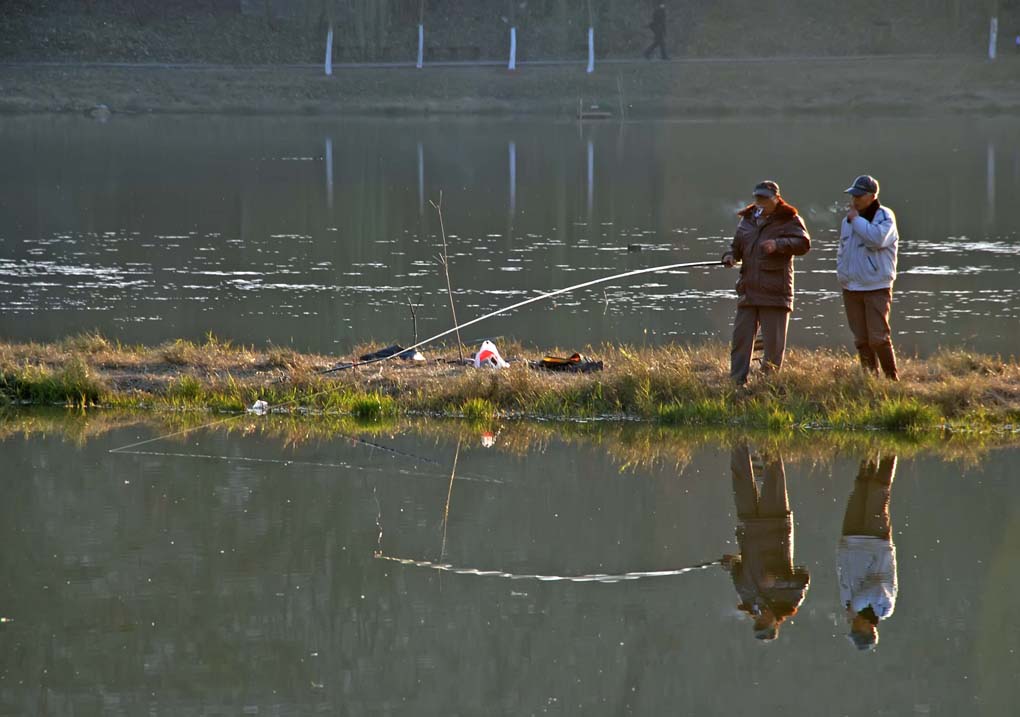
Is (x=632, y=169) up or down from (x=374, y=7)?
down

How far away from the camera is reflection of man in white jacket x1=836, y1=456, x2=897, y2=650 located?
6.84m

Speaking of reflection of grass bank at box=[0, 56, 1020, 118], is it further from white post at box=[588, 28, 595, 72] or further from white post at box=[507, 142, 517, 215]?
white post at box=[507, 142, 517, 215]

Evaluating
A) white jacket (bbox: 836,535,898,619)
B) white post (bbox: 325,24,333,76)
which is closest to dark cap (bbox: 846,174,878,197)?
white jacket (bbox: 836,535,898,619)

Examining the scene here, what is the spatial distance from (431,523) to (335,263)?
49.7 feet

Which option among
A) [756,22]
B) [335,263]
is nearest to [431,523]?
[335,263]

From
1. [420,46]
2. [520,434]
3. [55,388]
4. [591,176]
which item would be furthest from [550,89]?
[520,434]

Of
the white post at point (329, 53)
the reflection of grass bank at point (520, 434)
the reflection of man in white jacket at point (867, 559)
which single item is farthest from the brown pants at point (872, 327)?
the white post at point (329, 53)

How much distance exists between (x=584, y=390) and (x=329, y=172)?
83.9 feet

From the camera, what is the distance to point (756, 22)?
203 feet

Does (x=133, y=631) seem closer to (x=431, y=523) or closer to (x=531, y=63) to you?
(x=431, y=523)

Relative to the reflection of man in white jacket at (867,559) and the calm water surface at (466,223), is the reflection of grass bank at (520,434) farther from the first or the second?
the calm water surface at (466,223)

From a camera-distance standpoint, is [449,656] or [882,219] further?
[882,219]

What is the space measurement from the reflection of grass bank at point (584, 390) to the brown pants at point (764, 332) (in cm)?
15

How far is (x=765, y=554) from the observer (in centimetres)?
770
